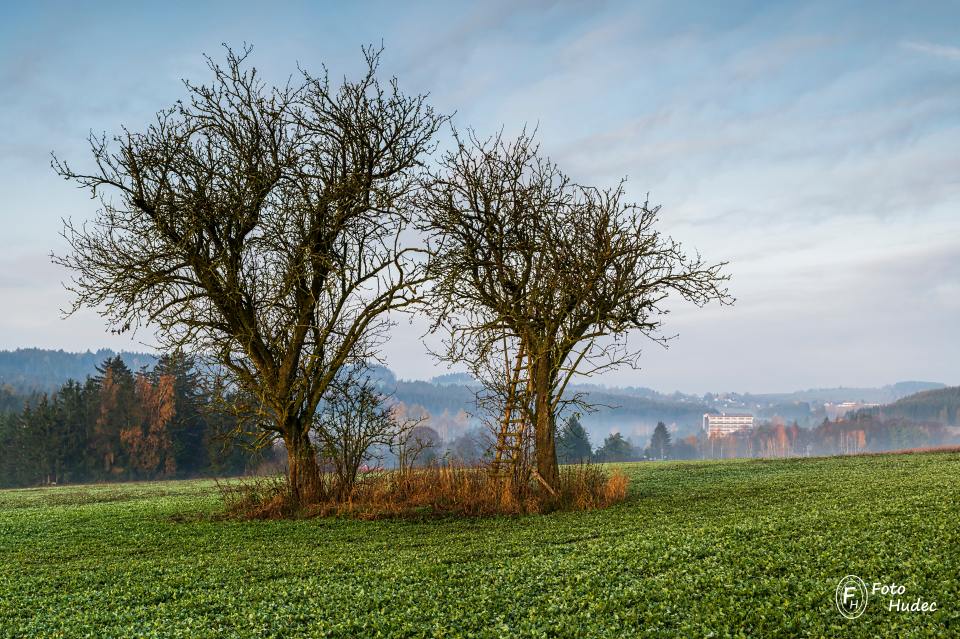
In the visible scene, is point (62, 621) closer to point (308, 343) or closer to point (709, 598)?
point (709, 598)

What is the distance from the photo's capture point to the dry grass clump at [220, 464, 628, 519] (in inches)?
675

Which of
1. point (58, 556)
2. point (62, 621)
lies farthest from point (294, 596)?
point (58, 556)

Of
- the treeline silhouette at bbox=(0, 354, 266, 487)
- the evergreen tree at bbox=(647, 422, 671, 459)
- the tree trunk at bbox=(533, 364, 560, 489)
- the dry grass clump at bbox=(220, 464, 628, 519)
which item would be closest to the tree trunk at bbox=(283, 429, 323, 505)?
the dry grass clump at bbox=(220, 464, 628, 519)

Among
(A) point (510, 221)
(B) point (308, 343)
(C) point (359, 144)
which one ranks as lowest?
(B) point (308, 343)

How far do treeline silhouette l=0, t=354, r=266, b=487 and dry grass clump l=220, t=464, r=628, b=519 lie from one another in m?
54.4

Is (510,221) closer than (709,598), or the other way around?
(709,598)

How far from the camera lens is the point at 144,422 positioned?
7450cm

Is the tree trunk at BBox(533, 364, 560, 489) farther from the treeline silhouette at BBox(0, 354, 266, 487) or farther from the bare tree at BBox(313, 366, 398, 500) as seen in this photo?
the treeline silhouette at BBox(0, 354, 266, 487)

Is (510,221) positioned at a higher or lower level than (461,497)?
higher

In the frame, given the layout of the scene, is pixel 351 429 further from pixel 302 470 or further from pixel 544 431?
pixel 544 431

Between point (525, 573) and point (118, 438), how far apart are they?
74918mm

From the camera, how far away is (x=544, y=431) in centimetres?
1862

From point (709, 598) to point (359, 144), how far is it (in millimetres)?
15183

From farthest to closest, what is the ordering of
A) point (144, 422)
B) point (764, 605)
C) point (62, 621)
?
point (144, 422)
point (62, 621)
point (764, 605)
